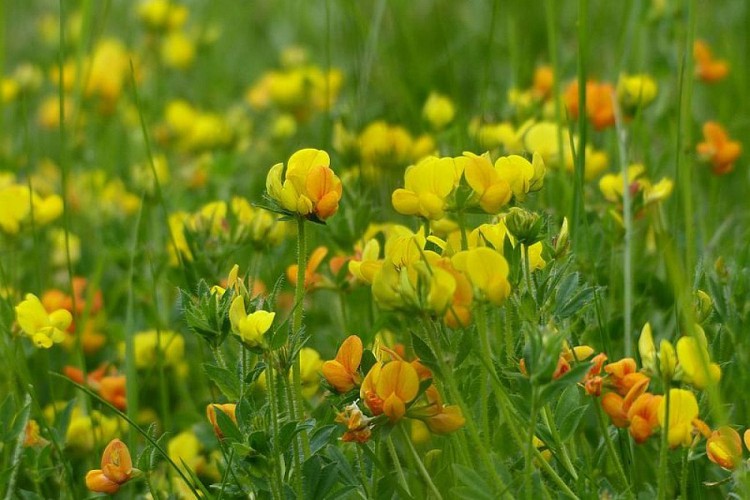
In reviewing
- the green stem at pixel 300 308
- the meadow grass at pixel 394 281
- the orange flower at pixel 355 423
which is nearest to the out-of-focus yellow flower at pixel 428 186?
the meadow grass at pixel 394 281

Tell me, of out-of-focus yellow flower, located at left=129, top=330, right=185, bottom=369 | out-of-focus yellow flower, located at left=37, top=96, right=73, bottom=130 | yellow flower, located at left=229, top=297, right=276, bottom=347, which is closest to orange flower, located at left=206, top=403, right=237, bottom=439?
yellow flower, located at left=229, top=297, right=276, bottom=347

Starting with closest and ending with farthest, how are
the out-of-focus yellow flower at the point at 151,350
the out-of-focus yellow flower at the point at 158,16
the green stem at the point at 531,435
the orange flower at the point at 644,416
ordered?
the green stem at the point at 531,435, the orange flower at the point at 644,416, the out-of-focus yellow flower at the point at 151,350, the out-of-focus yellow flower at the point at 158,16

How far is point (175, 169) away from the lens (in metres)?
3.29

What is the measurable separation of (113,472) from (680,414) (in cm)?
65

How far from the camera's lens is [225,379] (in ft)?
4.57

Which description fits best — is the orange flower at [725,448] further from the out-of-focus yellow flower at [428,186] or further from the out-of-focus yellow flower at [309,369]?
the out-of-focus yellow flower at [309,369]

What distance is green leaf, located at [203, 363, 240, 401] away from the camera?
138 cm

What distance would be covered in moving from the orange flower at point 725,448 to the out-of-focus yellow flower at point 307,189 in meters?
0.49

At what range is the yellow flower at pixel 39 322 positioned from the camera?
1.63 m

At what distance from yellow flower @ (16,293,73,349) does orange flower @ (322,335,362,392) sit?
0.47m

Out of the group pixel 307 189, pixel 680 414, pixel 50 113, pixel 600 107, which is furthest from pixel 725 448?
pixel 50 113

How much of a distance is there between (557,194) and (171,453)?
82cm

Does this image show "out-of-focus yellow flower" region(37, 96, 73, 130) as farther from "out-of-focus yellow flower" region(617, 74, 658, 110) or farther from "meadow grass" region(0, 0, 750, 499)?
"out-of-focus yellow flower" region(617, 74, 658, 110)

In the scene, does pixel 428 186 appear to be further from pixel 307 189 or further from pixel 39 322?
pixel 39 322
